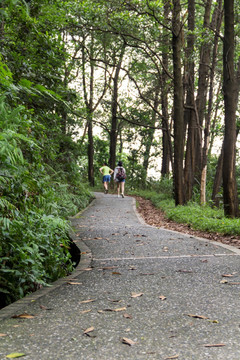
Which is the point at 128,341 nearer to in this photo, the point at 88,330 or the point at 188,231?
the point at 88,330

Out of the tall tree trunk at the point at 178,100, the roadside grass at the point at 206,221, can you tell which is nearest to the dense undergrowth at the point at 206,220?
the roadside grass at the point at 206,221

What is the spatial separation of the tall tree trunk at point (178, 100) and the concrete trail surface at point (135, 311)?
29.8 ft

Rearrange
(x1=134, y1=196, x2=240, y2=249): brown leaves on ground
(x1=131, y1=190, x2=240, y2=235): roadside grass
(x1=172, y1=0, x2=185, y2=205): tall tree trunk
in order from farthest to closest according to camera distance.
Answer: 1. (x1=172, y1=0, x2=185, y2=205): tall tree trunk
2. (x1=131, y1=190, x2=240, y2=235): roadside grass
3. (x1=134, y1=196, x2=240, y2=249): brown leaves on ground

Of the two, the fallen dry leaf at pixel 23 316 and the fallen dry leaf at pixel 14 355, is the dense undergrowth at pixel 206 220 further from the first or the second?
the fallen dry leaf at pixel 14 355

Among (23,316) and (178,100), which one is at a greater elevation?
(178,100)

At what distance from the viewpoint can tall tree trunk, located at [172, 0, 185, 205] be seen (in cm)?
1552

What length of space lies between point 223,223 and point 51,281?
230 inches

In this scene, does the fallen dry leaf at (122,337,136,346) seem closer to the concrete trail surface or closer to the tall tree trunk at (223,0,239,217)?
the concrete trail surface

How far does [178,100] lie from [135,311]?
1280 cm

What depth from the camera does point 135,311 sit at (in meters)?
3.93

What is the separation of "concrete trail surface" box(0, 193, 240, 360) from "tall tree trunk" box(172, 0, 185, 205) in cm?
907

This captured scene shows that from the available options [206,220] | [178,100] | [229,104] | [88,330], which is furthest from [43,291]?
[178,100]

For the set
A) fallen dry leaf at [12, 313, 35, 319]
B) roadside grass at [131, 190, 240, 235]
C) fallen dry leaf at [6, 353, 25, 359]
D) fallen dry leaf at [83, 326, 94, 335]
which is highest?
roadside grass at [131, 190, 240, 235]

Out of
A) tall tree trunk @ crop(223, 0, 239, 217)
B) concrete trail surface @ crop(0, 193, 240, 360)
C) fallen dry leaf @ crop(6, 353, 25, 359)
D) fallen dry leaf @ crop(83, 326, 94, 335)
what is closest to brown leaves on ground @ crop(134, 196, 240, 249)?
tall tree trunk @ crop(223, 0, 239, 217)
